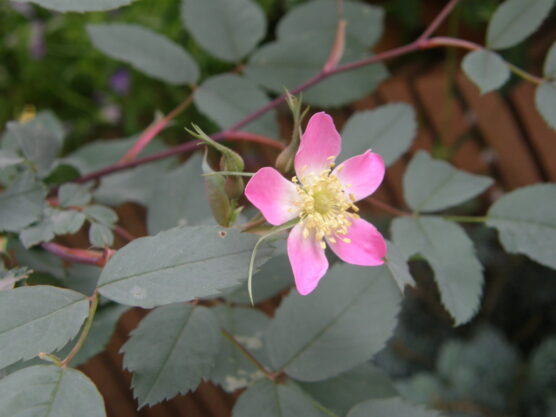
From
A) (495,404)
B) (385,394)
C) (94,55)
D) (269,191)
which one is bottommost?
(495,404)

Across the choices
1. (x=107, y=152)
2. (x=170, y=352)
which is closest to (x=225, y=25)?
(x=107, y=152)

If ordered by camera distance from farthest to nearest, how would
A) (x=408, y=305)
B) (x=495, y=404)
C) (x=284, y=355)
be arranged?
1. (x=408, y=305)
2. (x=495, y=404)
3. (x=284, y=355)

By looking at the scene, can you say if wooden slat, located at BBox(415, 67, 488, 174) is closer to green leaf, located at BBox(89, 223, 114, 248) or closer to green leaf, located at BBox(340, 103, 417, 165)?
green leaf, located at BBox(340, 103, 417, 165)

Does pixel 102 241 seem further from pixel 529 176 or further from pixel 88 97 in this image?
pixel 529 176

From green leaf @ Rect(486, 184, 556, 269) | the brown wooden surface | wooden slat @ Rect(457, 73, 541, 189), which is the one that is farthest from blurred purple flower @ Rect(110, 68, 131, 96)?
green leaf @ Rect(486, 184, 556, 269)

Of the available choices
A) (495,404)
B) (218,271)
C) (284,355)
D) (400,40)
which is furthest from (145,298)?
(400,40)

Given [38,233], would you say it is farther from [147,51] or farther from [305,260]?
[147,51]
